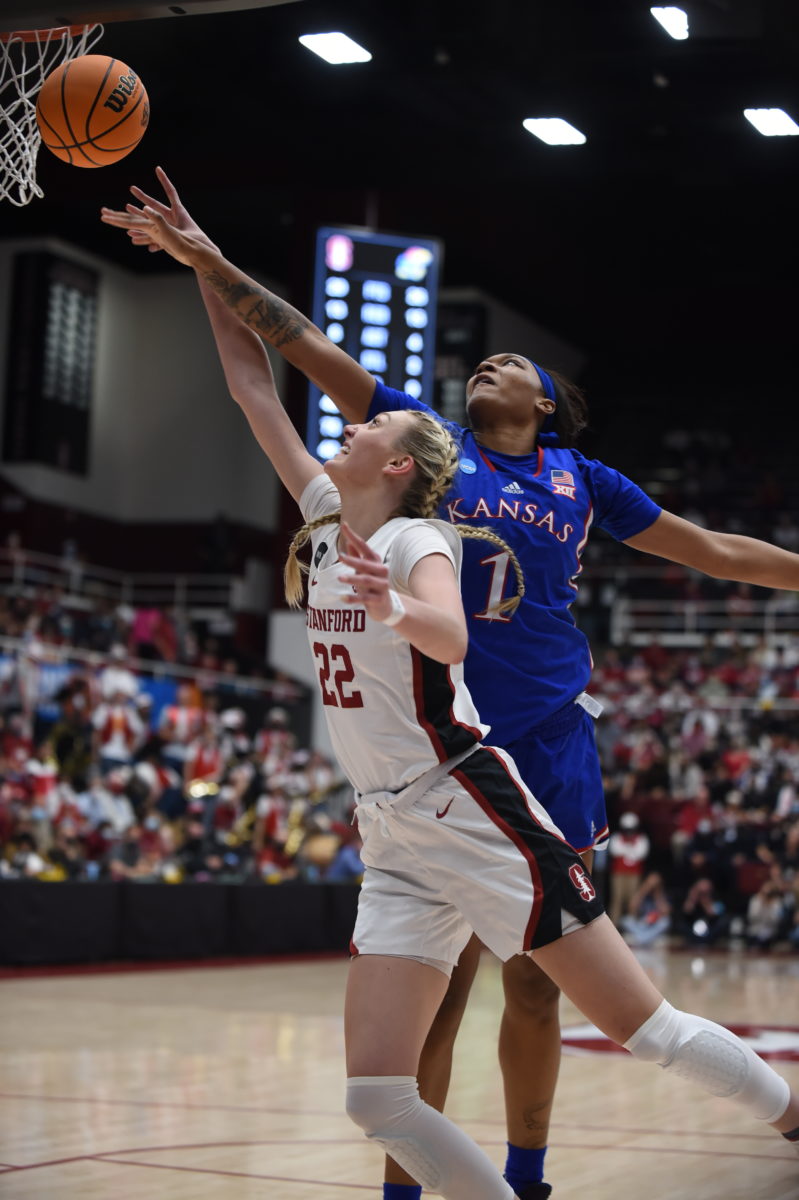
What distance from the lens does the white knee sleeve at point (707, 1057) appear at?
10.7 feet

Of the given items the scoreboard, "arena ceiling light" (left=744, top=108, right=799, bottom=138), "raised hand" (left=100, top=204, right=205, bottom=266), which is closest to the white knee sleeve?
"raised hand" (left=100, top=204, right=205, bottom=266)

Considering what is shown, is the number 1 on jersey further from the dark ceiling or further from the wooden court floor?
the dark ceiling

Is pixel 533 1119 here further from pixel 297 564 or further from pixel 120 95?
pixel 120 95

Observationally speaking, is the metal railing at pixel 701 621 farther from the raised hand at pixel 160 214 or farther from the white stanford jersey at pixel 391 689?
the white stanford jersey at pixel 391 689

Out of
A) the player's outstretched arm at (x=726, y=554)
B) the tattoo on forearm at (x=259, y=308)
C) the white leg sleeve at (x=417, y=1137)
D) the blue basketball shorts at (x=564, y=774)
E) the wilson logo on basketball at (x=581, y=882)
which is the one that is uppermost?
the tattoo on forearm at (x=259, y=308)

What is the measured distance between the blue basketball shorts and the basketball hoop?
8.08 ft

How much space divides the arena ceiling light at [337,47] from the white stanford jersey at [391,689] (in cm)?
842

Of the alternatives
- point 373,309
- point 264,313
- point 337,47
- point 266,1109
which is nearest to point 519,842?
point 264,313

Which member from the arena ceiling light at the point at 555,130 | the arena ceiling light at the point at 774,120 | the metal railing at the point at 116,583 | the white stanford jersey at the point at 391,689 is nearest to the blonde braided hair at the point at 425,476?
the white stanford jersey at the point at 391,689

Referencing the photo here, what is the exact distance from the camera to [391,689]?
10.8 feet

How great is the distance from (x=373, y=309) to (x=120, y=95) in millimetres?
8480

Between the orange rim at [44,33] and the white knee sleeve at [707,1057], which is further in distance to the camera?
the orange rim at [44,33]

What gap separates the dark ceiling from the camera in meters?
13.9

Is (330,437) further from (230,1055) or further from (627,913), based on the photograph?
(627,913)
